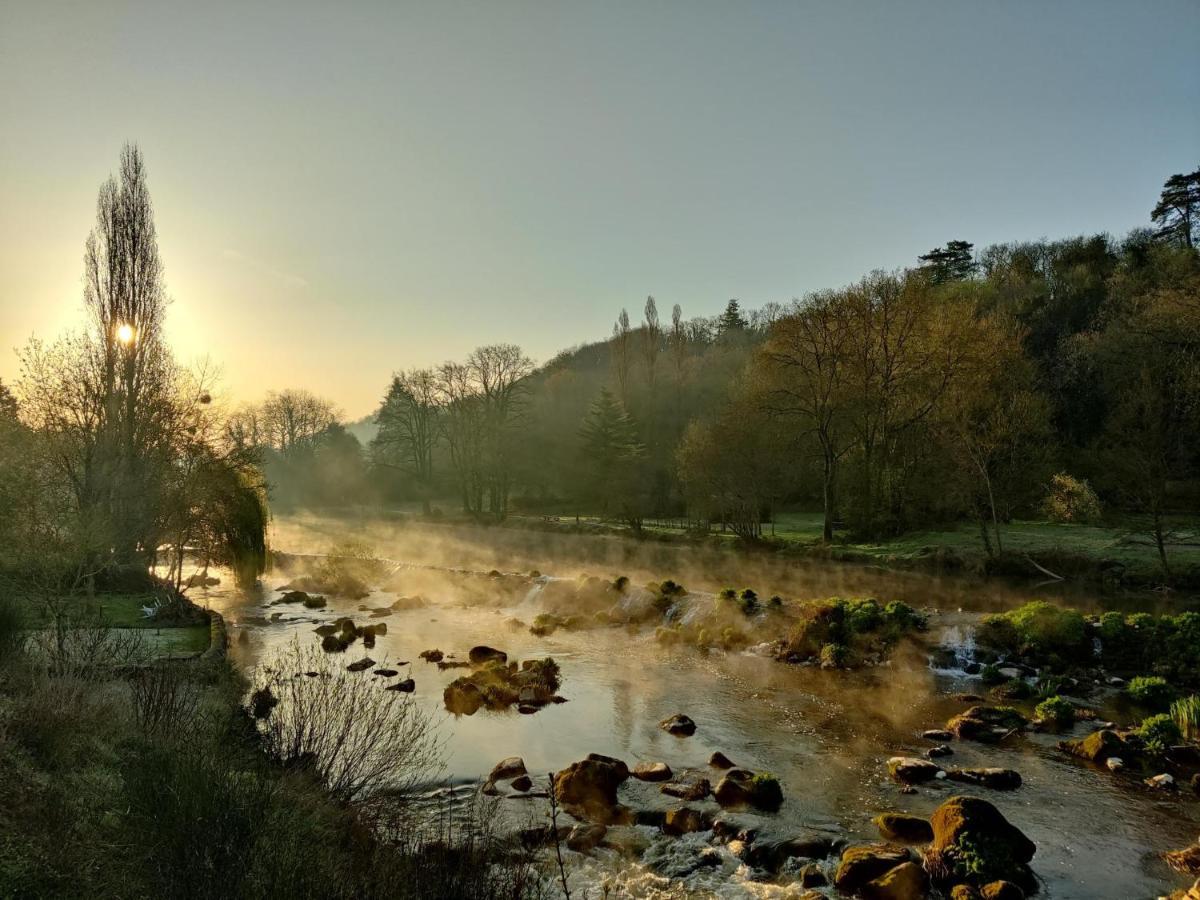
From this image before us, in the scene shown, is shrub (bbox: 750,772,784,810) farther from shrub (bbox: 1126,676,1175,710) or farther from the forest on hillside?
the forest on hillside

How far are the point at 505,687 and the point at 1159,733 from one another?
530 inches

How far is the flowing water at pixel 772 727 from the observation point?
10039 mm

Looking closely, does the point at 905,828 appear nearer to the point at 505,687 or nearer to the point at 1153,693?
the point at 1153,693

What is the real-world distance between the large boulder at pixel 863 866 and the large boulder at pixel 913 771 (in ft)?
9.62

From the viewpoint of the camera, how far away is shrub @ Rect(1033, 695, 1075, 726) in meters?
14.9

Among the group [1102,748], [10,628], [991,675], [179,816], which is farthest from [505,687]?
[1102,748]

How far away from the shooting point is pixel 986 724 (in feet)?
48.4

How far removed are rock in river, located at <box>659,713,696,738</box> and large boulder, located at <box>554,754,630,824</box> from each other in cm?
269

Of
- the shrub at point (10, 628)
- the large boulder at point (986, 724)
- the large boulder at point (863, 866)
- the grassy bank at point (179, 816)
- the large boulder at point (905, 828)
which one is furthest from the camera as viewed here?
the large boulder at point (986, 724)

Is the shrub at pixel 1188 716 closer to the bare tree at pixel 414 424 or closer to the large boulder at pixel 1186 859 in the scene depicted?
the large boulder at pixel 1186 859

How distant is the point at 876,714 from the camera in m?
16.0

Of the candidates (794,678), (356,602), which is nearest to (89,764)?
(794,678)

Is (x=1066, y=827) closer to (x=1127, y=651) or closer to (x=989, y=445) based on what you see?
(x=1127, y=651)

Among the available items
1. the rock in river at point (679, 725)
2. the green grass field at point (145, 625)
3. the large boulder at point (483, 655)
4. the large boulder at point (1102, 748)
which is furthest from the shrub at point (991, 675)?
the green grass field at point (145, 625)
